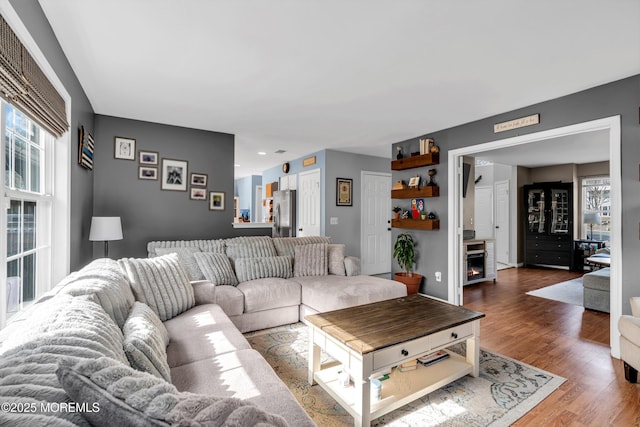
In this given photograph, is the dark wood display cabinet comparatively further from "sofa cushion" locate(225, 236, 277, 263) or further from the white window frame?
the white window frame

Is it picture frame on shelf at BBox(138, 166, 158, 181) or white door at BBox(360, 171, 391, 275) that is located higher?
picture frame on shelf at BBox(138, 166, 158, 181)

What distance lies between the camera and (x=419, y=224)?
437cm

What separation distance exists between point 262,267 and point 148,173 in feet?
6.76

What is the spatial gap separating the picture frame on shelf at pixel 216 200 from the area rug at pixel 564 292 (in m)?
Answer: 4.92

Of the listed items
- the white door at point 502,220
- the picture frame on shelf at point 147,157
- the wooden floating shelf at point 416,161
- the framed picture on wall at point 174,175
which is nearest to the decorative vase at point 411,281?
the wooden floating shelf at point 416,161

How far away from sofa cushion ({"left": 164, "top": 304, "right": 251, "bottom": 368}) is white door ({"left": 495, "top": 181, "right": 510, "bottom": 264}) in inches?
280

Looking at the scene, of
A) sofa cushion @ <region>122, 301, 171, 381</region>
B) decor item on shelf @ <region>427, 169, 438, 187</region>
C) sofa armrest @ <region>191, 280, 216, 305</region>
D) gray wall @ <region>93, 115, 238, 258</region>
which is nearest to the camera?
sofa cushion @ <region>122, 301, 171, 381</region>

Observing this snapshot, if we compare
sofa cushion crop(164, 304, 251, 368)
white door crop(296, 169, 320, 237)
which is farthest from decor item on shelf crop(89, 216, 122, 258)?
white door crop(296, 169, 320, 237)

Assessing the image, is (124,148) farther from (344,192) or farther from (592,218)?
(592,218)

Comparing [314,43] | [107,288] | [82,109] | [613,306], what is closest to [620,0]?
[314,43]

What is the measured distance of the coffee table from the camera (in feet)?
5.57

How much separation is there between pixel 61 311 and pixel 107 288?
52 cm

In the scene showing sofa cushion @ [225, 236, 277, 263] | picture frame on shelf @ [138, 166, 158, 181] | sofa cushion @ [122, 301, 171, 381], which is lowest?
sofa cushion @ [122, 301, 171, 381]

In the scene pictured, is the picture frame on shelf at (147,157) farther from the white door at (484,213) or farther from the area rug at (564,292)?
the white door at (484,213)
